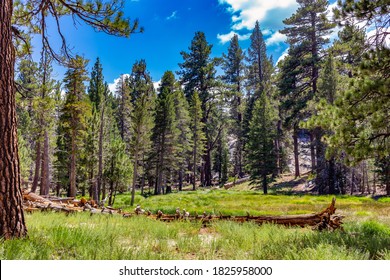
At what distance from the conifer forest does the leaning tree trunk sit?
0.02m

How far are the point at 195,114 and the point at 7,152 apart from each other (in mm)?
38691

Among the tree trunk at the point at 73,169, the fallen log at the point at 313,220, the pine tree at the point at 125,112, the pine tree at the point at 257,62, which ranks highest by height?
the pine tree at the point at 257,62

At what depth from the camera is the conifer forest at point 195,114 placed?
6.82 m

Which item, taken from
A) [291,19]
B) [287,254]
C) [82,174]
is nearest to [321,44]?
[291,19]

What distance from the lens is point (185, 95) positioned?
48.5 metres

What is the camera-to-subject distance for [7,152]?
4.26 m

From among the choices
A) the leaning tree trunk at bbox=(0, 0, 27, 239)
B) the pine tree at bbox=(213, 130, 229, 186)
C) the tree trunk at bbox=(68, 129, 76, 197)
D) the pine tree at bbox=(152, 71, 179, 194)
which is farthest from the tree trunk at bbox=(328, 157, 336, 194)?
the leaning tree trunk at bbox=(0, 0, 27, 239)

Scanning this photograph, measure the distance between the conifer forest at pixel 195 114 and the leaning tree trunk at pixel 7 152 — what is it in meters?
0.02

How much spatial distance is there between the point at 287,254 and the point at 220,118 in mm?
47640

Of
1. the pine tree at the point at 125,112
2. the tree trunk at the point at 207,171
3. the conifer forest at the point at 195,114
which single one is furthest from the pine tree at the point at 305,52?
the pine tree at the point at 125,112

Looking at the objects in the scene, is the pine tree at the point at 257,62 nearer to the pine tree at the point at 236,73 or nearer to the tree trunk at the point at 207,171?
the pine tree at the point at 236,73

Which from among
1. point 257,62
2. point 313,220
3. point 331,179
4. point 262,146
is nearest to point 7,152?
point 313,220

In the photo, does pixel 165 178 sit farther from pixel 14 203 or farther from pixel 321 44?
pixel 14 203

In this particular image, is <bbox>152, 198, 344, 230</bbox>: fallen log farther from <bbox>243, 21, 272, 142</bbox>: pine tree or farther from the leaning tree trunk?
<bbox>243, 21, 272, 142</bbox>: pine tree
